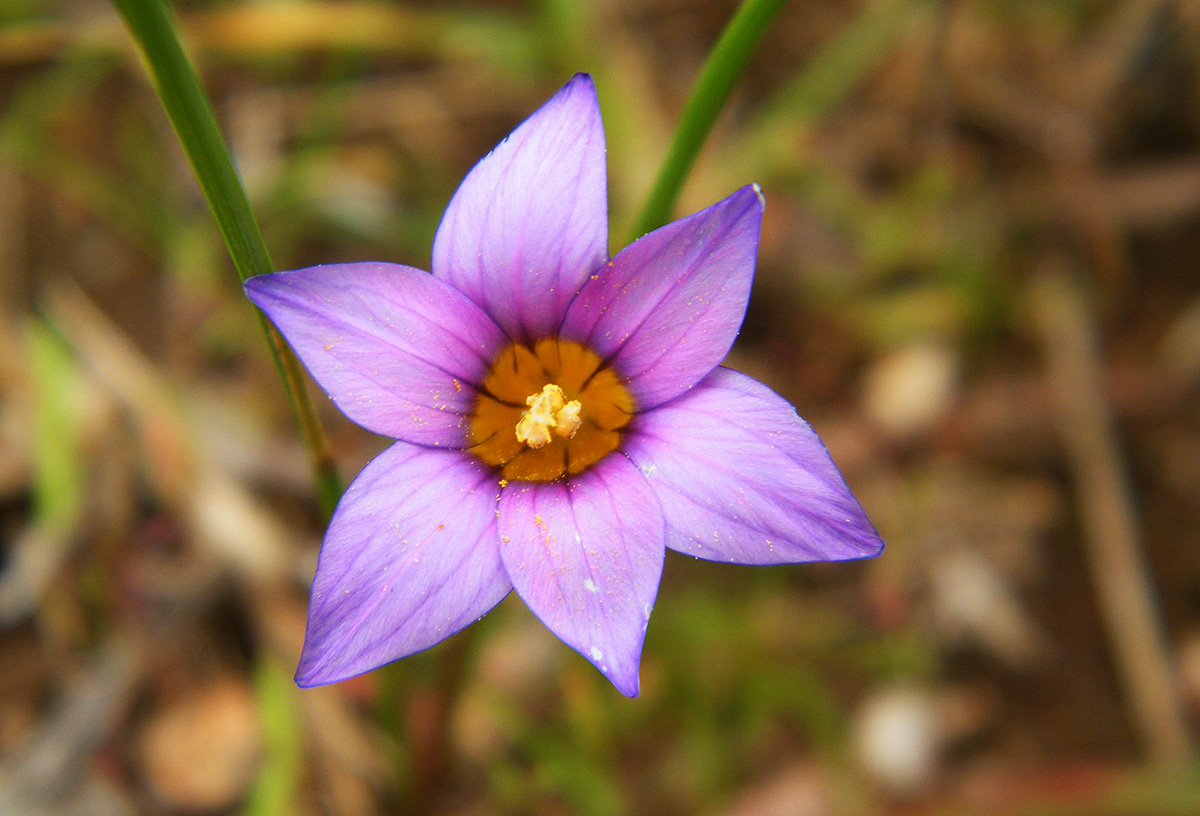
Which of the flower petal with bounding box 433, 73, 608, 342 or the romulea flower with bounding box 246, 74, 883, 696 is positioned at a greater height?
the flower petal with bounding box 433, 73, 608, 342

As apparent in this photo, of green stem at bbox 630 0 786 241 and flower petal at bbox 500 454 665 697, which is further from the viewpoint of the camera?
green stem at bbox 630 0 786 241

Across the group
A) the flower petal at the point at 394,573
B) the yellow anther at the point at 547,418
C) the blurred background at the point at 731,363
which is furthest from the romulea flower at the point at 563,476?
the blurred background at the point at 731,363

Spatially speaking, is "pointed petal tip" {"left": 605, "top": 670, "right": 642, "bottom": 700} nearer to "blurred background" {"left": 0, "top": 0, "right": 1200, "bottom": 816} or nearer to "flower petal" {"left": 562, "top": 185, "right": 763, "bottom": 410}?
"flower petal" {"left": 562, "top": 185, "right": 763, "bottom": 410}

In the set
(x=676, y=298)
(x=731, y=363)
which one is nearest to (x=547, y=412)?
(x=676, y=298)

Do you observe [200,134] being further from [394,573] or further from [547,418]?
[547,418]

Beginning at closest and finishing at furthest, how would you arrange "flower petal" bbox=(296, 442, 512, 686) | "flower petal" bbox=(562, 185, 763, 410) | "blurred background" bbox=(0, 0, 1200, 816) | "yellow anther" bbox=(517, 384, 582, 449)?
"flower petal" bbox=(296, 442, 512, 686)
"flower petal" bbox=(562, 185, 763, 410)
"yellow anther" bbox=(517, 384, 582, 449)
"blurred background" bbox=(0, 0, 1200, 816)

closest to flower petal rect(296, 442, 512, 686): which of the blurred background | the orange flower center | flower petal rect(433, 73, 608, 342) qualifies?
the orange flower center
